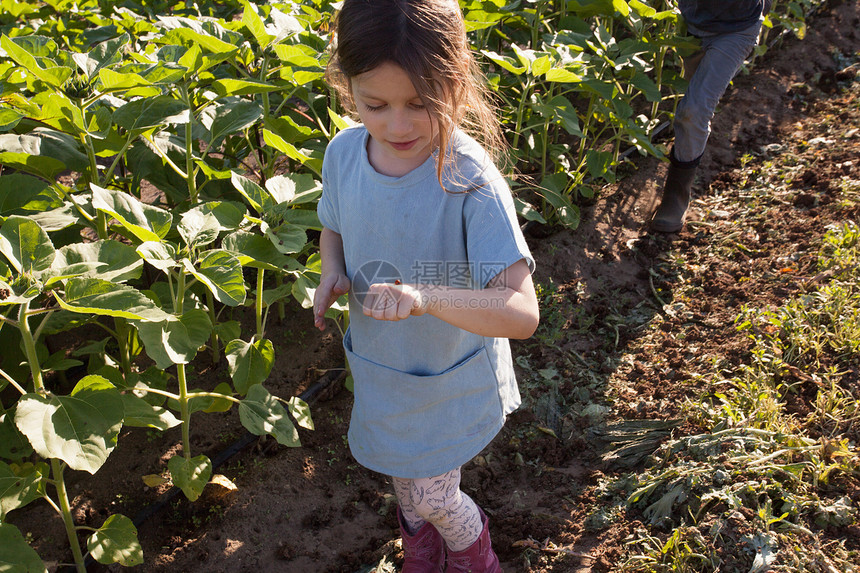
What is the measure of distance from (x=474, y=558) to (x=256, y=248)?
3.24 feet

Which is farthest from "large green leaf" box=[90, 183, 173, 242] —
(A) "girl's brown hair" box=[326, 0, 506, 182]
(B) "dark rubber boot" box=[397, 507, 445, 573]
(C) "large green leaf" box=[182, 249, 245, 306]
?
(B) "dark rubber boot" box=[397, 507, 445, 573]

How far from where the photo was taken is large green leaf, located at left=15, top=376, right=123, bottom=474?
1495mm

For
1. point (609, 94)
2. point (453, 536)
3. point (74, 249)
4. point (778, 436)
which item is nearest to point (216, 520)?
point (453, 536)

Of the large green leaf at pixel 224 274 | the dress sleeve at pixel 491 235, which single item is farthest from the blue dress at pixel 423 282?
the large green leaf at pixel 224 274

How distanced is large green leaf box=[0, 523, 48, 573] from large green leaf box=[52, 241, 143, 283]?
0.57m

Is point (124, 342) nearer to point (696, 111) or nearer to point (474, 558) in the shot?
point (474, 558)

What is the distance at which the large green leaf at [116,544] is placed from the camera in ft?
5.88

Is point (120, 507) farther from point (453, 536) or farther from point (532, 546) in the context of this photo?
point (532, 546)

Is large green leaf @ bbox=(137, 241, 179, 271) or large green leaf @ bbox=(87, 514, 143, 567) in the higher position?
large green leaf @ bbox=(137, 241, 179, 271)

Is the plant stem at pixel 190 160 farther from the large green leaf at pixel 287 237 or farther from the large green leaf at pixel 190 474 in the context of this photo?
the large green leaf at pixel 190 474

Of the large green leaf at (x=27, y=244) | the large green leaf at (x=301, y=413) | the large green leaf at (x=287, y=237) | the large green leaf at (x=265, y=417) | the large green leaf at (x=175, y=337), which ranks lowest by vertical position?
the large green leaf at (x=301, y=413)

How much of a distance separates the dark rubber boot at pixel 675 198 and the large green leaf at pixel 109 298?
2655mm

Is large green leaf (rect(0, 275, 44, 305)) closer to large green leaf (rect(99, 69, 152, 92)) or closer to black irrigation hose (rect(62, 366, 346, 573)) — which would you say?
large green leaf (rect(99, 69, 152, 92))

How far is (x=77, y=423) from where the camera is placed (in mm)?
1557
